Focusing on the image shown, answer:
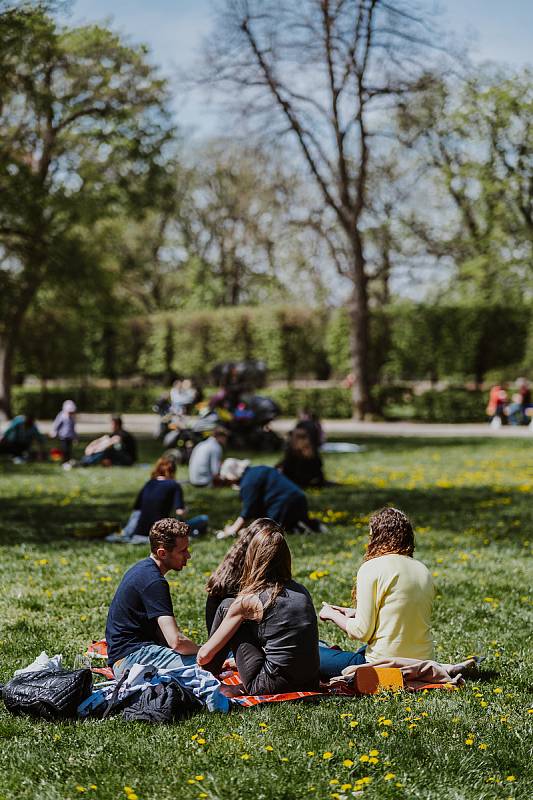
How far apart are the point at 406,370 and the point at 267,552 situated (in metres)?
30.9

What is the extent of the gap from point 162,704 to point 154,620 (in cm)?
64

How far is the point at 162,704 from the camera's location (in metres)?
4.72

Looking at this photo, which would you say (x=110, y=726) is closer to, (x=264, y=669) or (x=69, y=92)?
(x=264, y=669)

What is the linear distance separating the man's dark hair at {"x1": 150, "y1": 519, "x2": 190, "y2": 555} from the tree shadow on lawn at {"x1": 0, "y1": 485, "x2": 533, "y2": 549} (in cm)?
454

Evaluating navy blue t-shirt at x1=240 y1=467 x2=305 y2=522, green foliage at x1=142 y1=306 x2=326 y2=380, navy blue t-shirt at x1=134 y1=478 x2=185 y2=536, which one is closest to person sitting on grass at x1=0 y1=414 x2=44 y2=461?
navy blue t-shirt at x1=134 y1=478 x2=185 y2=536

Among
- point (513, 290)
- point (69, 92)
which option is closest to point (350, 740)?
point (69, 92)

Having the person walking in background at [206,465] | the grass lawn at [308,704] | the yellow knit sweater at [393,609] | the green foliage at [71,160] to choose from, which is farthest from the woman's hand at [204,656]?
the green foliage at [71,160]

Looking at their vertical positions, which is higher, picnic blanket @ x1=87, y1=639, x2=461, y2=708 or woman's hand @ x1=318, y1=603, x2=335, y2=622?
woman's hand @ x1=318, y1=603, x2=335, y2=622

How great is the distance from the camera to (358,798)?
3.84m

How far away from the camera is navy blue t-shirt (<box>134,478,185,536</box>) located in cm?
940

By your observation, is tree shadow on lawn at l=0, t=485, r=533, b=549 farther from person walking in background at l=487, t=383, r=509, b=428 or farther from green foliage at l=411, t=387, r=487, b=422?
green foliage at l=411, t=387, r=487, b=422

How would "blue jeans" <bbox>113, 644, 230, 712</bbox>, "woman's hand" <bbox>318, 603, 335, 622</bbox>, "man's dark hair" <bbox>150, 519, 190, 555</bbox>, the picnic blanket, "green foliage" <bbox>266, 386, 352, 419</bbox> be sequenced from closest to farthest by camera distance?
"blue jeans" <bbox>113, 644, 230, 712</bbox> → the picnic blanket → "man's dark hair" <bbox>150, 519, 190, 555</bbox> → "woman's hand" <bbox>318, 603, 335, 622</bbox> → "green foliage" <bbox>266, 386, 352, 419</bbox>

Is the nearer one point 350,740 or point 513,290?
point 350,740

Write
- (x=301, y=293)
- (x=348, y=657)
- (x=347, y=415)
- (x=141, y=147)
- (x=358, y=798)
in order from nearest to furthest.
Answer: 1. (x=358, y=798)
2. (x=348, y=657)
3. (x=141, y=147)
4. (x=347, y=415)
5. (x=301, y=293)
